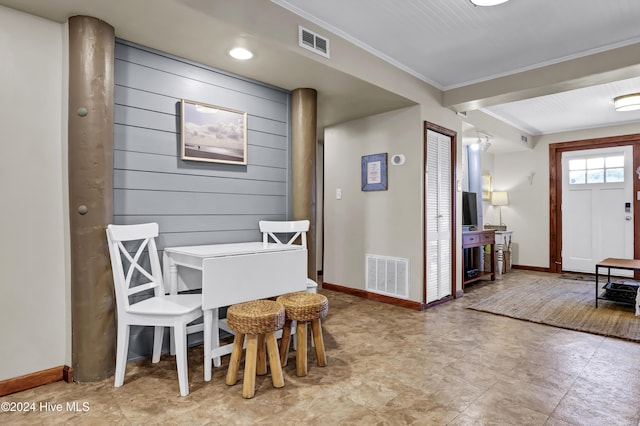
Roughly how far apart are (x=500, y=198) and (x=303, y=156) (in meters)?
4.67

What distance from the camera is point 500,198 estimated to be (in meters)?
6.41

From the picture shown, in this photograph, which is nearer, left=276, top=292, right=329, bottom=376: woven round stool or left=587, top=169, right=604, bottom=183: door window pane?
left=276, top=292, right=329, bottom=376: woven round stool

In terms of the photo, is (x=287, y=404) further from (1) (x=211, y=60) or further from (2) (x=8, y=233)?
(1) (x=211, y=60)

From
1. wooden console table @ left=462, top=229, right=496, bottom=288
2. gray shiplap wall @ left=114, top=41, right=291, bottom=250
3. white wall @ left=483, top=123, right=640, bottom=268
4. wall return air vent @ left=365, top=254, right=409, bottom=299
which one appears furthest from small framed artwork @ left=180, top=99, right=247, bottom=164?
white wall @ left=483, top=123, right=640, bottom=268

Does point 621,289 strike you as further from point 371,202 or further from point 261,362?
point 261,362

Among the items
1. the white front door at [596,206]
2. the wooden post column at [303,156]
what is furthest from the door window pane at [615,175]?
the wooden post column at [303,156]

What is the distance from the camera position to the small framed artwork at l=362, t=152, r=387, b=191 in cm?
400

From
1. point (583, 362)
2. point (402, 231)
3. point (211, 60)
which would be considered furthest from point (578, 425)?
point (211, 60)

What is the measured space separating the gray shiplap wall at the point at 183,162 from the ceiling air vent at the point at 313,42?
66cm

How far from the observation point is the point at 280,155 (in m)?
3.23

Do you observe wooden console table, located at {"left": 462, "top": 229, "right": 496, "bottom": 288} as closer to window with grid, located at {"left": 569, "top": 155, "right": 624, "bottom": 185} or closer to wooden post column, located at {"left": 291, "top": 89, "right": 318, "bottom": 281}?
window with grid, located at {"left": 569, "top": 155, "right": 624, "bottom": 185}

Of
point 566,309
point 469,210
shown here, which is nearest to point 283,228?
point 566,309

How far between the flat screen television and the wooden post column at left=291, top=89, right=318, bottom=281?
296 cm

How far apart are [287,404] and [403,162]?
271cm
